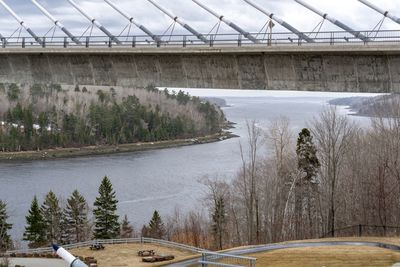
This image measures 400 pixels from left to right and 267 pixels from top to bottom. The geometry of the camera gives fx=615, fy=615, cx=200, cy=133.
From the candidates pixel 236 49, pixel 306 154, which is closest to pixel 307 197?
pixel 306 154

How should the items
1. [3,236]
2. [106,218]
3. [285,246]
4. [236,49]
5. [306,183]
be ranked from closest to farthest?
1. [236,49]
2. [285,246]
3. [3,236]
4. [306,183]
5. [106,218]

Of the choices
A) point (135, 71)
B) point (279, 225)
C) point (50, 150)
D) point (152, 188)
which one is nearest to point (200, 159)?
point (152, 188)

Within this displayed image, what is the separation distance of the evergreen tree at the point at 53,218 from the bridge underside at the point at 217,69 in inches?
411

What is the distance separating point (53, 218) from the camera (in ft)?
119

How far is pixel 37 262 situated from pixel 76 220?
10845 mm

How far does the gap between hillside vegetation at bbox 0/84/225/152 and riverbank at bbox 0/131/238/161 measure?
2.08 metres

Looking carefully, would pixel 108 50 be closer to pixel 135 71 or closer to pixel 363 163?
pixel 135 71

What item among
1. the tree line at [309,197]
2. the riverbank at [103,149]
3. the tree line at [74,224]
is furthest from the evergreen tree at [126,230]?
the riverbank at [103,149]

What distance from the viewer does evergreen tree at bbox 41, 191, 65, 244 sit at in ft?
114

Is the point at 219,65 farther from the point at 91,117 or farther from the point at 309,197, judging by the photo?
the point at 91,117

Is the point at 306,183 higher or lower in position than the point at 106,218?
higher

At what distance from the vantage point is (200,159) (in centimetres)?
6184

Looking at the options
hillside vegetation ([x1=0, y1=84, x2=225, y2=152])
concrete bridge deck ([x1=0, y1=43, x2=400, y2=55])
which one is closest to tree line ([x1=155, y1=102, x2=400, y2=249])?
concrete bridge deck ([x1=0, y1=43, x2=400, y2=55])

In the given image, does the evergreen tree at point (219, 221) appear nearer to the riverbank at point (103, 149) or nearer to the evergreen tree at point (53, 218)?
the evergreen tree at point (53, 218)
